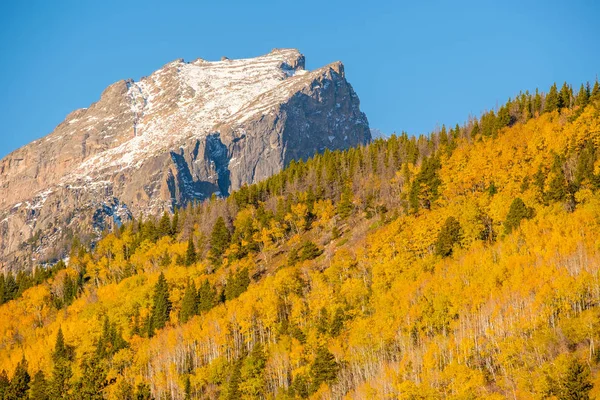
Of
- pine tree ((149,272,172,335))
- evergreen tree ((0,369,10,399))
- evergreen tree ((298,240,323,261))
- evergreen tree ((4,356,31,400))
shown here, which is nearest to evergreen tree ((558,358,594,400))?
evergreen tree ((298,240,323,261))

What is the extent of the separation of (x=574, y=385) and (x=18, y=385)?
340ft

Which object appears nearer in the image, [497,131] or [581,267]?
[581,267]

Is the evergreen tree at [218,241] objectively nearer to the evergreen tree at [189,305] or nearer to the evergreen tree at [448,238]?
the evergreen tree at [189,305]

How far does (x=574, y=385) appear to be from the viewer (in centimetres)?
7750

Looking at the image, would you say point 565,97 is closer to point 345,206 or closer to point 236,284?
point 345,206

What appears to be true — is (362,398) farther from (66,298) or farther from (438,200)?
(66,298)

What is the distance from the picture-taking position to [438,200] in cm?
15150

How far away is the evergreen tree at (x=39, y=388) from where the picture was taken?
131375 millimetres

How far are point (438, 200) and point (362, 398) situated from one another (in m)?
63.2

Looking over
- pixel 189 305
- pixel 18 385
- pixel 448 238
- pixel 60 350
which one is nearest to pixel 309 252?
pixel 189 305

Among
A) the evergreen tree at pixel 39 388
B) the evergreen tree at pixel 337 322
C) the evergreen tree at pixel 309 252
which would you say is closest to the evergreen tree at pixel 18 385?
the evergreen tree at pixel 39 388

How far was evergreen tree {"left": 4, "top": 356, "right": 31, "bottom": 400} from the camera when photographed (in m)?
135

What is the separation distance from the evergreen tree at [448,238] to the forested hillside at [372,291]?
0.39 meters

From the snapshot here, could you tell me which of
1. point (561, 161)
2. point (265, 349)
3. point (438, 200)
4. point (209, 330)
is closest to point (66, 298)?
point (209, 330)
